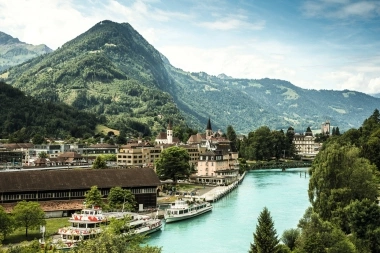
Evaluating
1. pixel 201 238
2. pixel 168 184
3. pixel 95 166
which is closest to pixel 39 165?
pixel 95 166

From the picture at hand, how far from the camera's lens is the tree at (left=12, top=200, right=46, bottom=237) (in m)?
42.5

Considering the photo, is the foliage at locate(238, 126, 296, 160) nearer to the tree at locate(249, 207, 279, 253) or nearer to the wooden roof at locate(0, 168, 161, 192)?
the wooden roof at locate(0, 168, 161, 192)

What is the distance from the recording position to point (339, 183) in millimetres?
45500

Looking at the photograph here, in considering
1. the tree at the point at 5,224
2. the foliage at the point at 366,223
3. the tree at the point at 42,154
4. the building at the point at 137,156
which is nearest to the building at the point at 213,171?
the building at the point at 137,156

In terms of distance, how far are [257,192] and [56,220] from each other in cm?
4107

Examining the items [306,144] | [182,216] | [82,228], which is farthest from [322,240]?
[306,144]

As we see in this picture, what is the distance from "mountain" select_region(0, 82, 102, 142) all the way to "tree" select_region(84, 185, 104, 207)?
96357 mm

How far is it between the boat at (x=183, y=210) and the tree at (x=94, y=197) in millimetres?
8709

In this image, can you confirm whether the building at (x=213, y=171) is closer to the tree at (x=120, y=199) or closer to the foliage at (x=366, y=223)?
the tree at (x=120, y=199)

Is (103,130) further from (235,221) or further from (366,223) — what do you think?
(366,223)

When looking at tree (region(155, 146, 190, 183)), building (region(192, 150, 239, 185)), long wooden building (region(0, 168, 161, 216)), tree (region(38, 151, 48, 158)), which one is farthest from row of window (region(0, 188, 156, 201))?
tree (region(38, 151, 48, 158))

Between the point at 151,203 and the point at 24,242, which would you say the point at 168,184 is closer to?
the point at 151,203

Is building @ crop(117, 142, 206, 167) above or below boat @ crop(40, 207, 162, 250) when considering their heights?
above

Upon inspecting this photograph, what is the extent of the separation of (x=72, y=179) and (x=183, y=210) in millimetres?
13237
